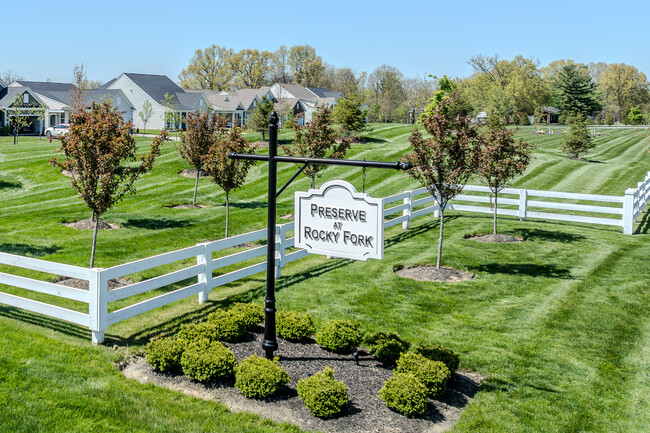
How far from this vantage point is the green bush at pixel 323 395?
25.0 ft

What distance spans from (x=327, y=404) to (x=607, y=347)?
18.5ft

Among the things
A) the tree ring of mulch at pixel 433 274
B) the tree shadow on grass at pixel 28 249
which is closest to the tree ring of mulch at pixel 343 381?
the tree ring of mulch at pixel 433 274

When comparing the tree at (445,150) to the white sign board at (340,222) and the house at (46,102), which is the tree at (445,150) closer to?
the white sign board at (340,222)

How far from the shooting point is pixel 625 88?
110062 millimetres

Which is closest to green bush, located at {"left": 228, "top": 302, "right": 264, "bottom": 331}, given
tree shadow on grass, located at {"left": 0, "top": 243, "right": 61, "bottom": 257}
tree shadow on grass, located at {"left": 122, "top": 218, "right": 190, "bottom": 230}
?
tree shadow on grass, located at {"left": 0, "top": 243, "right": 61, "bottom": 257}

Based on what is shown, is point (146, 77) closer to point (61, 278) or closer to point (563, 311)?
point (61, 278)

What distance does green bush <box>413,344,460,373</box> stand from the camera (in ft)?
29.5

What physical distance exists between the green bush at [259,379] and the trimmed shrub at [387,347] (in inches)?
69.5

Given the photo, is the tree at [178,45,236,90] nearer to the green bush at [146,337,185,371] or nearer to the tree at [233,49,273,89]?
the tree at [233,49,273,89]

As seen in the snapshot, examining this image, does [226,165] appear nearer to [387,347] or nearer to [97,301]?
[97,301]

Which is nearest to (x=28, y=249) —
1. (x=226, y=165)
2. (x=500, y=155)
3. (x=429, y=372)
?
(x=226, y=165)

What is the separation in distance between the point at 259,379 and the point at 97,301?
135 inches

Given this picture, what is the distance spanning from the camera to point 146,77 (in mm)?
74438

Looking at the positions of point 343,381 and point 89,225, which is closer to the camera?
point 343,381
